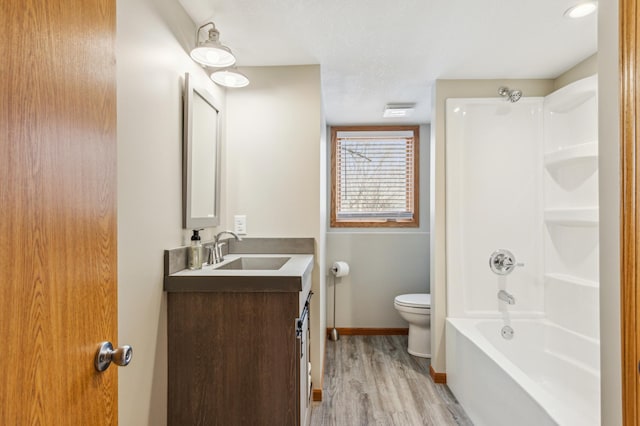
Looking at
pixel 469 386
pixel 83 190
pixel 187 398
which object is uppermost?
pixel 83 190

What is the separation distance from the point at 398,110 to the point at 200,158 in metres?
2.10

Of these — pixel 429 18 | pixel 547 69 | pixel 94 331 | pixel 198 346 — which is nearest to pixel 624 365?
pixel 94 331

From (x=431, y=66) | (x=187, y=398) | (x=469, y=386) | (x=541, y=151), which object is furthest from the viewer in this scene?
(x=541, y=151)

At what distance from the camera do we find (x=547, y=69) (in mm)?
2572

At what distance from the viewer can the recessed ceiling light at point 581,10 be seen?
1.78 metres

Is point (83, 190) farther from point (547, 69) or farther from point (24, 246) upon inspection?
point (547, 69)

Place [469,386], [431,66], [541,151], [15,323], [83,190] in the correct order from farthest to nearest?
[541,151] < [431,66] < [469,386] < [83,190] < [15,323]

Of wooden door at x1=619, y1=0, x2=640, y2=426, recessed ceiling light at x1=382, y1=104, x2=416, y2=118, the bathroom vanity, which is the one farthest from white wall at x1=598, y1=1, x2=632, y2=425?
recessed ceiling light at x1=382, y1=104, x2=416, y2=118

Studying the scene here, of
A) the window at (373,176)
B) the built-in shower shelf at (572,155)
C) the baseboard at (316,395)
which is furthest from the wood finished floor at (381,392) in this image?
the built-in shower shelf at (572,155)

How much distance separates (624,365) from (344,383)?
2.19m

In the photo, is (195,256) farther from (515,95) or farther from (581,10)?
(515,95)

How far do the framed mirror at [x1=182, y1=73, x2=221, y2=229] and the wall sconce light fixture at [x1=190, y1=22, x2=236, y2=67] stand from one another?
123 millimetres

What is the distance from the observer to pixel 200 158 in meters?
2.07

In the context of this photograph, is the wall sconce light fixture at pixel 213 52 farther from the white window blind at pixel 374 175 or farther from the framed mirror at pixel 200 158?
the white window blind at pixel 374 175
